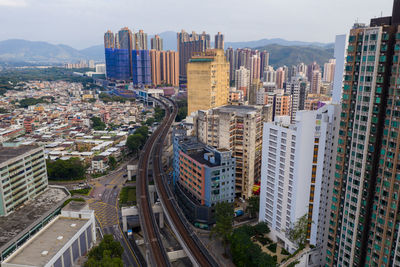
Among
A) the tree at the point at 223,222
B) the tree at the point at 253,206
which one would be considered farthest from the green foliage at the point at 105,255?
the tree at the point at 253,206

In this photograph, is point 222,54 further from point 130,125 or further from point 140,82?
point 140,82

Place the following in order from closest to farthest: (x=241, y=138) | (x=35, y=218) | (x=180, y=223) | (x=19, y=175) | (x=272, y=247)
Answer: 1. (x=272, y=247)
2. (x=35, y=218)
3. (x=180, y=223)
4. (x=19, y=175)
5. (x=241, y=138)

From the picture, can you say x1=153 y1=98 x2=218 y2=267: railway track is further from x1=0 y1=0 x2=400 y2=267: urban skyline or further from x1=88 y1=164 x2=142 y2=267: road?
x1=88 y1=164 x2=142 y2=267: road

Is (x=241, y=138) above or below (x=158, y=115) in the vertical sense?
above

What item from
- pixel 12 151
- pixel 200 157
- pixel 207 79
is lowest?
pixel 200 157

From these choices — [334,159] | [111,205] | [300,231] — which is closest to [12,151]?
[111,205]

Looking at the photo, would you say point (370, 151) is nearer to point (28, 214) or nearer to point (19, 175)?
point (28, 214)

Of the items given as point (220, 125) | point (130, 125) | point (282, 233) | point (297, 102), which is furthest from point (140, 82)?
point (282, 233)

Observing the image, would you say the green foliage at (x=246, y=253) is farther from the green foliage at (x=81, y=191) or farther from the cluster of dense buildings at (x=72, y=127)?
the cluster of dense buildings at (x=72, y=127)
